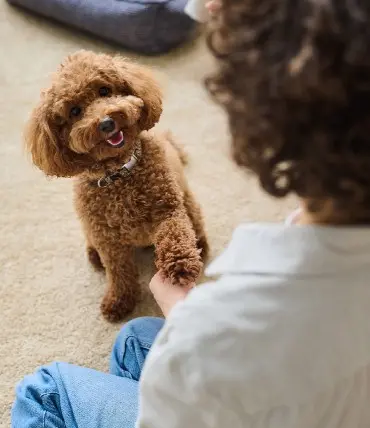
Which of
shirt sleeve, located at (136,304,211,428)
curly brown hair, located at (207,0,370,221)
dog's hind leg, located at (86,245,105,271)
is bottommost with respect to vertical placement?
dog's hind leg, located at (86,245,105,271)

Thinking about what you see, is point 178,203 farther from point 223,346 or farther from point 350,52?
point 350,52

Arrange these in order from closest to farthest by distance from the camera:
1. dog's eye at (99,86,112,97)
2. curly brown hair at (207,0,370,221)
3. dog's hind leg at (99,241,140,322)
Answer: curly brown hair at (207,0,370,221) < dog's eye at (99,86,112,97) < dog's hind leg at (99,241,140,322)

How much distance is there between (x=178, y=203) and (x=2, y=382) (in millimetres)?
520

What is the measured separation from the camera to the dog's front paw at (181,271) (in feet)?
3.51

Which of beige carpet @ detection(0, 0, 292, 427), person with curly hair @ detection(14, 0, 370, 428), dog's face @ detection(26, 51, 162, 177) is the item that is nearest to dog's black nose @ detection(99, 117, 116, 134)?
dog's face @ detection(26, 51, 162, 177)

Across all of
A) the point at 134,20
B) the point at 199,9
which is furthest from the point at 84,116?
the point at 134,20

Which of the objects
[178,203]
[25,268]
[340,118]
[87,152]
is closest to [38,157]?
[87,152]

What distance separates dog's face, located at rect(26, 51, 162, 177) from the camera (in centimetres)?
105

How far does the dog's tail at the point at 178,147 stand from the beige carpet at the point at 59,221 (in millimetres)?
37

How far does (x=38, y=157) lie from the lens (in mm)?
1098

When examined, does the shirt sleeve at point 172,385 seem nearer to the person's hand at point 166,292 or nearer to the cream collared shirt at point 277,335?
the cream collared shirt at point 277,335

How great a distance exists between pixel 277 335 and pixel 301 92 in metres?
0.21

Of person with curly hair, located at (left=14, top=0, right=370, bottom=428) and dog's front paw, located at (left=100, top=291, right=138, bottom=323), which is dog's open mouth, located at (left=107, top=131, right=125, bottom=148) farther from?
person with curly hair, located at (left=14, top=0, right=370, bottom=428)

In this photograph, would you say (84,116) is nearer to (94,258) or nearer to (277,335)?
(94,258)
